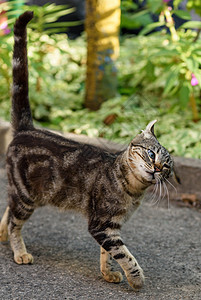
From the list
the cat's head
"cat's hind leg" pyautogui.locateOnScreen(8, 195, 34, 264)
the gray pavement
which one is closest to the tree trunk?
the gray pavement

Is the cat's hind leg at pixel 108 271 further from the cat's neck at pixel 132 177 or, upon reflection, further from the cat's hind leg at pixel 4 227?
the cat's hind leg at pixel 4 227

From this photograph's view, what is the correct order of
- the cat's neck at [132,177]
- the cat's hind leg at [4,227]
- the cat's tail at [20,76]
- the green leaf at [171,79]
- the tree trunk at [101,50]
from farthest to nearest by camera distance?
the tree trunk at [101,50]
the green leaf at [171,79]
the cat's hind leg at [4,227]
the cat's tail at [20,76]
the cat's neck at [132,177]

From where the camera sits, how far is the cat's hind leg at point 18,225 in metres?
3.34

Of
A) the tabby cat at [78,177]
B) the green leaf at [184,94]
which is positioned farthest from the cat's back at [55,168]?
the green leaf at [184,94]

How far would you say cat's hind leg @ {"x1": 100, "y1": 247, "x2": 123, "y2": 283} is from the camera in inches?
124

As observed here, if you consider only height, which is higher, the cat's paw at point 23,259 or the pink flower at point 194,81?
the pink flower at point 194,81

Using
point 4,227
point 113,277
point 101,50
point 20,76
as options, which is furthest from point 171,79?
point 113,277

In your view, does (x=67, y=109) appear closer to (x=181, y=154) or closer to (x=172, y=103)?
(x=172, y=103)

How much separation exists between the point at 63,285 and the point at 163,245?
106 centimetres

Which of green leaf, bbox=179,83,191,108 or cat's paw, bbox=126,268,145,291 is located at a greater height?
Answer: green leaf, bbox=179,83,191,108

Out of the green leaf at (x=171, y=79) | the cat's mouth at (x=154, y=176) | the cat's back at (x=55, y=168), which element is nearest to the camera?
the cat's mouth at (x=154, y=176)

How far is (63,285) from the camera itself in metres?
3.03

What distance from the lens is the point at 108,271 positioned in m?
3.15

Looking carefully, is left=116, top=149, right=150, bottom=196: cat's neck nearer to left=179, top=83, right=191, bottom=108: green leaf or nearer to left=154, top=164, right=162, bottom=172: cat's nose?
left=154, top=164, right=162, bottom=172: cat's nose
